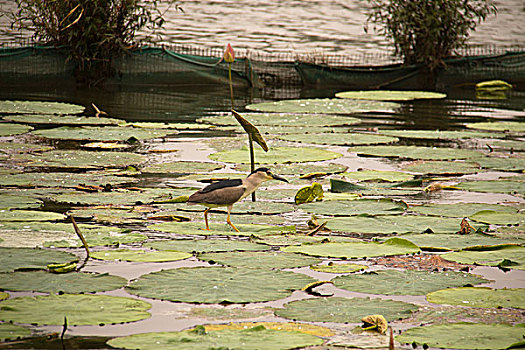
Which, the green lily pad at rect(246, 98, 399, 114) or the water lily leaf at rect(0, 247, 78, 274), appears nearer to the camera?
the water lily leaf at rect(0, 247, 78, 274)

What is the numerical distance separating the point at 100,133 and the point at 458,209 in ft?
12.8

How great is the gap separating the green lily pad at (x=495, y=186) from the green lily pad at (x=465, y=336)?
263 cm

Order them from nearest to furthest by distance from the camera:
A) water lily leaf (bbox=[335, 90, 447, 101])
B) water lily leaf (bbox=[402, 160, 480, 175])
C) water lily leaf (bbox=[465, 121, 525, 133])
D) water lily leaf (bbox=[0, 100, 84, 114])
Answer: water lily leaf (bbox=[402, 160, 480, 175])
water lily leaf (bbox=[465, 121, 525, 133])
water lily leaf (bbox=[0, 100, 84, 114])
water lily leaf (bbox=[335, 90, 447, 101])

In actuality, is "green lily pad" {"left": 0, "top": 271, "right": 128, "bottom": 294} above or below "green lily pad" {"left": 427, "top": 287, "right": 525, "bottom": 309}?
above

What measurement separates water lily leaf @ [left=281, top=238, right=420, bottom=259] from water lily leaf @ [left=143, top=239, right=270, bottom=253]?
0.19 metres

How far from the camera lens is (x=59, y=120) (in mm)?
8500

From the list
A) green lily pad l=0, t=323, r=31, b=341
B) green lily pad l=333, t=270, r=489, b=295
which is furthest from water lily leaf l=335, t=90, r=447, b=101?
green lily pad l=0, t=323, r=31, b=341

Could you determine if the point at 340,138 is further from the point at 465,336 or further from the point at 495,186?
the point at 465,336

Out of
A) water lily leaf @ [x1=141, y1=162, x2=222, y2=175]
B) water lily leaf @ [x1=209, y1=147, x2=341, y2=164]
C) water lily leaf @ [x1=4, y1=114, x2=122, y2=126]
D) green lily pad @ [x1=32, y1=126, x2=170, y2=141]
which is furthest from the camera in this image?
water lily leaf @ [x1=4, y1=114, x2=122, y2=126]

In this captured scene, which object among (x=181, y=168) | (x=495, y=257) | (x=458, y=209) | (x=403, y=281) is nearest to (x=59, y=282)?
(x=403, y=281)

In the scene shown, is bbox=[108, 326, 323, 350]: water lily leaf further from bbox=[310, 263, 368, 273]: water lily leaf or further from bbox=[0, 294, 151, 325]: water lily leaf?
bbox=[310, 263, 368, 273]: water lily leaf

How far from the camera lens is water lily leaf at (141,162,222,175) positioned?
607 centimetres

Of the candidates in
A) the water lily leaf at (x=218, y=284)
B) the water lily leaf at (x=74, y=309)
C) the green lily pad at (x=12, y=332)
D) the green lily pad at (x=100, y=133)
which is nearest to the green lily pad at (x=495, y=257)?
the water lily leaf at (x=218, y=284)

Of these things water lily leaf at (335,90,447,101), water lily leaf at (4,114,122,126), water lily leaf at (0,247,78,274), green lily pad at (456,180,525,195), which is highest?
water lily leaf at (335,90,447,101)
